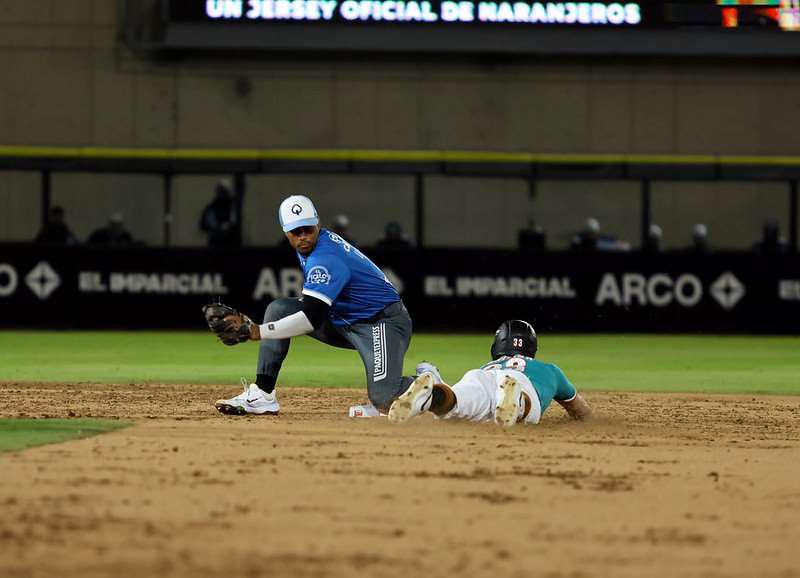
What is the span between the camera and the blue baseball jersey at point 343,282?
870 centimetres

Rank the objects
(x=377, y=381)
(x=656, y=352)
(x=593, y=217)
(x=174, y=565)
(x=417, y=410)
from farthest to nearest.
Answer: (x=593, y=217) < (x=656, y=352) < (x=377, y=381) < (x=417, y=410) < (x=174, y=565)

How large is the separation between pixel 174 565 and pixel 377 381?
167 inches

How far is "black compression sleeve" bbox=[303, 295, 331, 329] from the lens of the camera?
8680 millimetres

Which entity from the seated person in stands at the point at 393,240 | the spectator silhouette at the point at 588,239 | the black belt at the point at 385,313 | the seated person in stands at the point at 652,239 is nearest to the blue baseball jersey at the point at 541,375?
the black belt at the point at 385,313

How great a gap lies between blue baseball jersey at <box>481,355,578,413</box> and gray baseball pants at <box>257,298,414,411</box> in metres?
0.61

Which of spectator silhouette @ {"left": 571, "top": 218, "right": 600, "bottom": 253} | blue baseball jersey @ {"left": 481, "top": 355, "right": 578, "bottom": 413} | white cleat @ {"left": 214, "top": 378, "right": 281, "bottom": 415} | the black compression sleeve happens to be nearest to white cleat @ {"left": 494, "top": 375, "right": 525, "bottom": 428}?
blue baseball jersey @ {"left": 481, "top": 355, "right": 578, "bottom": 413}

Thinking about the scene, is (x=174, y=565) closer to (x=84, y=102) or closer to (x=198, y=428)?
(x=198, y=428)

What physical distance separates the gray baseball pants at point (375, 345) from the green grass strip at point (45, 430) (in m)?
1.08

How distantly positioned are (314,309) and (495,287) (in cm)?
1135

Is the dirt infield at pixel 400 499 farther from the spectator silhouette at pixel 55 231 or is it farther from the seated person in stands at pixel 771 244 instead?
the seated person in stands at pixel 771 244

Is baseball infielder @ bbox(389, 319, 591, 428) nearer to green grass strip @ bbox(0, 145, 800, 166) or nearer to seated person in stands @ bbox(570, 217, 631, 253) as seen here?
seated person in stands @ bbox(570, 217, 631, 253)

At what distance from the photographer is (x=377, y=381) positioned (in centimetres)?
889

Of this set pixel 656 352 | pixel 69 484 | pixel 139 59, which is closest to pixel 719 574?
pixel 69 484

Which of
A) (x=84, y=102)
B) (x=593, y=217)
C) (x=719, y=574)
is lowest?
(x=719, y=574)
